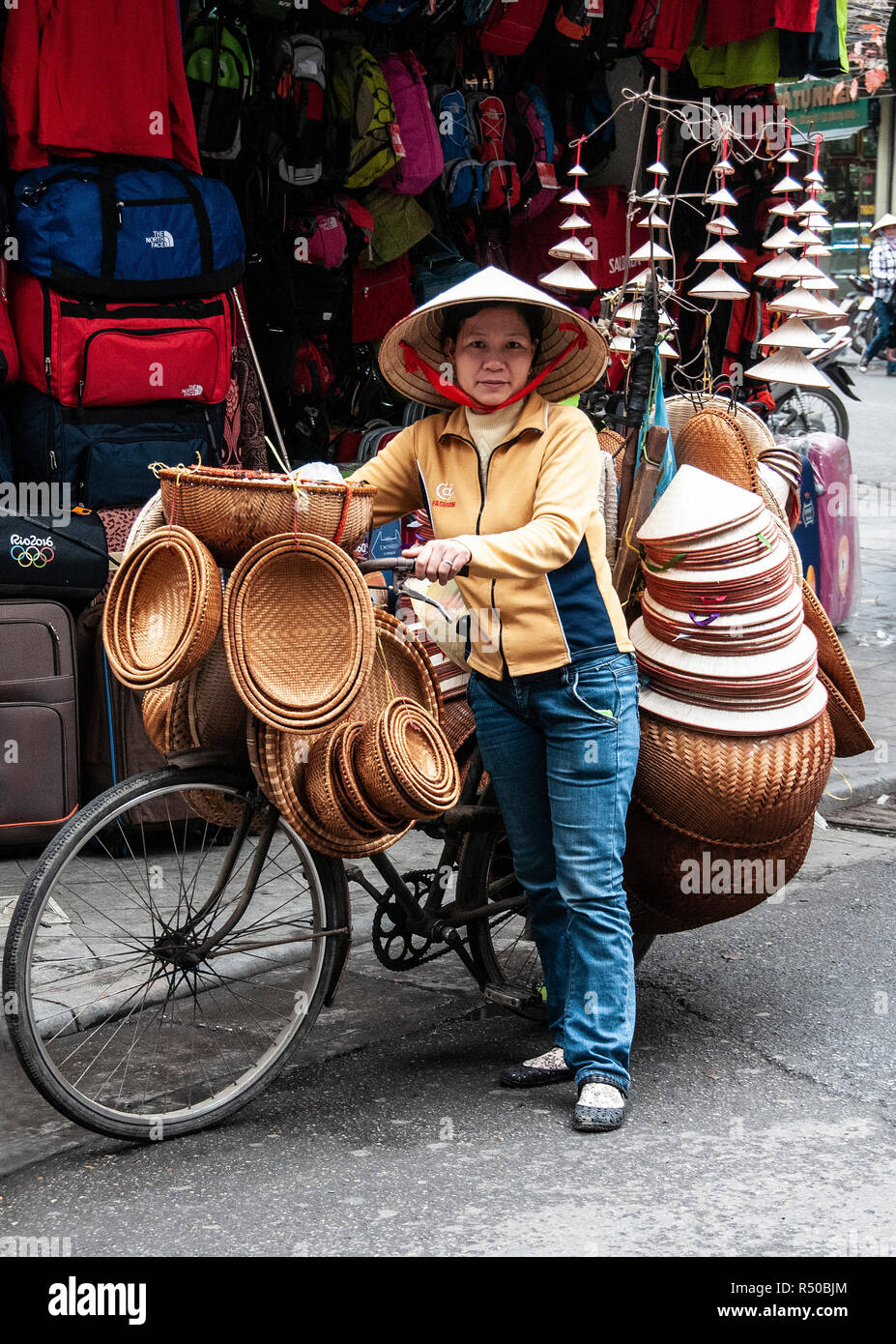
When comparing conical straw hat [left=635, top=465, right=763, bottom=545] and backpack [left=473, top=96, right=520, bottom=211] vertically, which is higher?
backpack [left=473, top=96, right=520, bottom=211]

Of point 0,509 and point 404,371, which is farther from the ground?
point 404,371

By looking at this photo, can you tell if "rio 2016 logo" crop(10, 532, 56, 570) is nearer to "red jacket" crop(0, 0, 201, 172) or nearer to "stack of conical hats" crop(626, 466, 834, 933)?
"red jacket" crop(0, 0, 201, 172)

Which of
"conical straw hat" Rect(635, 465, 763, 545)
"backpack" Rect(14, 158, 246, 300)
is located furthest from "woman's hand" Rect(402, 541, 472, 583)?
"backpack" Rect(14, 158, 246, 300)

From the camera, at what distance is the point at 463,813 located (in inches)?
154

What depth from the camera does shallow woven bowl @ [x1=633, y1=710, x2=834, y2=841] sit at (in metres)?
3.69

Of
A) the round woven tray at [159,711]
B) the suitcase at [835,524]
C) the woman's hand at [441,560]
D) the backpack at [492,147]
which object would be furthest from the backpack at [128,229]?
the suitcase at [835,524]

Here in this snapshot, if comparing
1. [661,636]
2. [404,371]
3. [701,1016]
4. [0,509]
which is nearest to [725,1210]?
[701,1016]

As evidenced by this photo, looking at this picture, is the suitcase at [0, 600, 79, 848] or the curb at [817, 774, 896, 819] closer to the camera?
the suitcase at [0, 600, 79, 848]

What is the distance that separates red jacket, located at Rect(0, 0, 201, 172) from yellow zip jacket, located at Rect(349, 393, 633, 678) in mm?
2629

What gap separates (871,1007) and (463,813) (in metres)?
1.31

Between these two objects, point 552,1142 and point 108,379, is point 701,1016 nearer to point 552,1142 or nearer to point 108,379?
point 552,1142

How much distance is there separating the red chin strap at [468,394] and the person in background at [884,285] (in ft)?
60.2

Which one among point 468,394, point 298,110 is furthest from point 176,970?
point 298,110

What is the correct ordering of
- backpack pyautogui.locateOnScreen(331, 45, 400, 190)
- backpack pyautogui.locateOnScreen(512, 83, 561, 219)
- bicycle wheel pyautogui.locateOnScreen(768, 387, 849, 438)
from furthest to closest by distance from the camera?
bicycle wheel pyautogui.locateOnScreen(768, 387, 849, 438)
backpack pyautogui.locateOnScreen(512, 83, 561, 219)
backpack pyautogui.locateOnScreen(331, 45, 400, 190)
